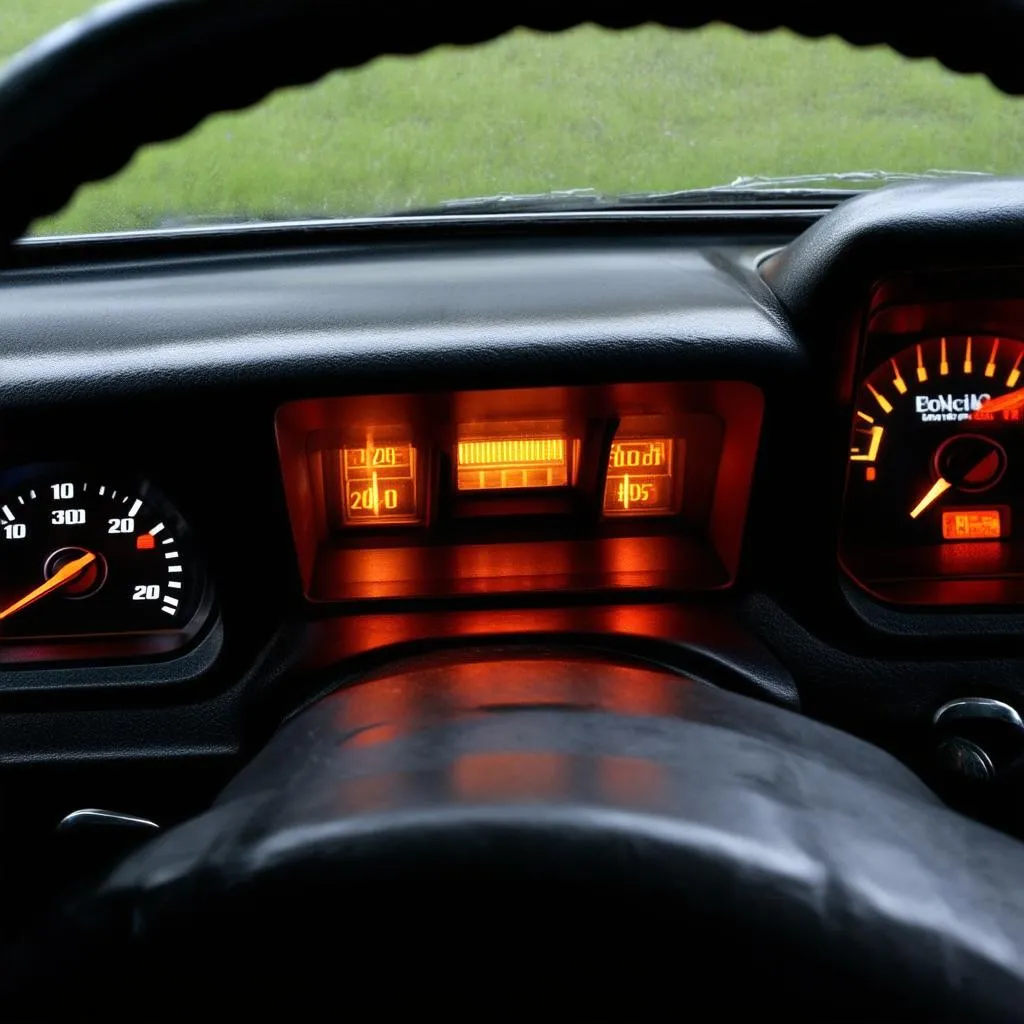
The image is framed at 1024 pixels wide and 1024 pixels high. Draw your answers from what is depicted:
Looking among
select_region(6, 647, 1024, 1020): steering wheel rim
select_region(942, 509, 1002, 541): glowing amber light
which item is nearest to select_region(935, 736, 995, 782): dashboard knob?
select_region(942, 509, 1002, 541): glowing amber light

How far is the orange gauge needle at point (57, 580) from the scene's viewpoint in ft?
7.34

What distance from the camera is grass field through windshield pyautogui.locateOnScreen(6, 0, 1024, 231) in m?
2.68

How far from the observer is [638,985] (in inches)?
35.8

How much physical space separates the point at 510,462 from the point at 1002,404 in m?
0.84

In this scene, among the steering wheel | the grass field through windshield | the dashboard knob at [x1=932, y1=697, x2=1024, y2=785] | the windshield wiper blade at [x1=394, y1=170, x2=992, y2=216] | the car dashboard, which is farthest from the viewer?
the windshield wiper blade at [x1=394, y1=170, x2=992, y2=216]

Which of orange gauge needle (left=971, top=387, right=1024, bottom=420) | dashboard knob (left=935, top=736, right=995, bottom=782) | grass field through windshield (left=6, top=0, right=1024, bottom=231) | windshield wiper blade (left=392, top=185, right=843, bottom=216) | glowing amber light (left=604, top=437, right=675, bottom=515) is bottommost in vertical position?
dashboard knob (left=935, top=736, right=995, bottom=782)

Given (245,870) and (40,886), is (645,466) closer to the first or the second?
(40,886)

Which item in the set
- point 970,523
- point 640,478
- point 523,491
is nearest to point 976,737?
point 970,523

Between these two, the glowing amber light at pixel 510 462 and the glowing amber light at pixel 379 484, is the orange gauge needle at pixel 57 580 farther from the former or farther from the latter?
the glowing amber light at pixel 510 462

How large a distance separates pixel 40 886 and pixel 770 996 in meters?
1.74

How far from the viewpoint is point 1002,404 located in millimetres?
2422

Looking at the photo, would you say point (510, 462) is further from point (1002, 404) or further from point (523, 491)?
point (1002, 404)

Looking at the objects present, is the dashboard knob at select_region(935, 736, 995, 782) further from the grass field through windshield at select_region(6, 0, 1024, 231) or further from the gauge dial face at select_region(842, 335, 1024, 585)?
the grass field through windshield at select_region(6, 0, 1024, 231)

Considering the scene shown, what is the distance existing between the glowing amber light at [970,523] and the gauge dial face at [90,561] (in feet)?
4.17
